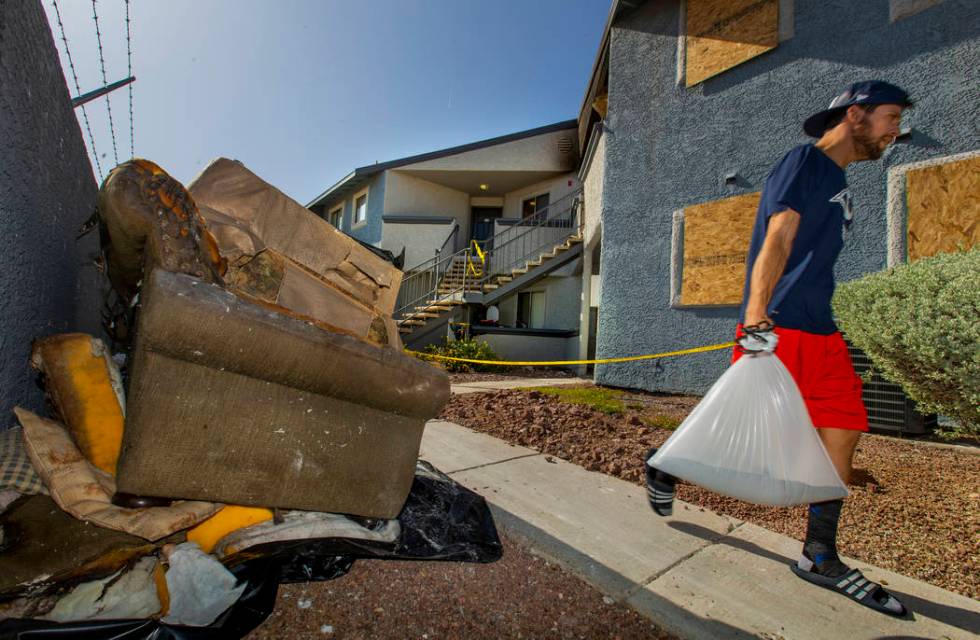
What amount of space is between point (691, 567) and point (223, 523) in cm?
178

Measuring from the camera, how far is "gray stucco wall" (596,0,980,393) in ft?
15.8

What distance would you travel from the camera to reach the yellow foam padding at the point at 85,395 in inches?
Result: 64.1

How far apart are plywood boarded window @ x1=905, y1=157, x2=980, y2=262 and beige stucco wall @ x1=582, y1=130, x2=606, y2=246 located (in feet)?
15.1

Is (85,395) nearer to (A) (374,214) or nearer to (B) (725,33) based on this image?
(B) (725,33)

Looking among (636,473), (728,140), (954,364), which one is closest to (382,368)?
(636,473)

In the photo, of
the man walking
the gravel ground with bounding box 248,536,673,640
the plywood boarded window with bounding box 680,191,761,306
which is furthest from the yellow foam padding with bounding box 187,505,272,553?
the plywood boarded window with bounding box 680,191,761,306

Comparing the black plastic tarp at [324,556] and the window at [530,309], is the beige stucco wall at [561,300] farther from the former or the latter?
the black plastic tarp at [324,556]

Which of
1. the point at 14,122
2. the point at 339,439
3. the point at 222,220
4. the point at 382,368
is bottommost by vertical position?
the point at 339,439

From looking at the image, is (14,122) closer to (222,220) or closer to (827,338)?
(222,220)

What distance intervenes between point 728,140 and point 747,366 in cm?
599

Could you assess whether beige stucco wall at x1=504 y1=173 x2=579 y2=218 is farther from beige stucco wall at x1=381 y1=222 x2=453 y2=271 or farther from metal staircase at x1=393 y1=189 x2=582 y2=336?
beige stucco wall at x1=381 y1=222 x2=453 y2=271

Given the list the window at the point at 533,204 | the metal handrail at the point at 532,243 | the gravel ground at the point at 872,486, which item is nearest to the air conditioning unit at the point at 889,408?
the gravel ground at the point at 872,486

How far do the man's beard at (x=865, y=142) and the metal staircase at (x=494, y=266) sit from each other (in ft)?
31.7

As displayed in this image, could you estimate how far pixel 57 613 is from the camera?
1287 mm
